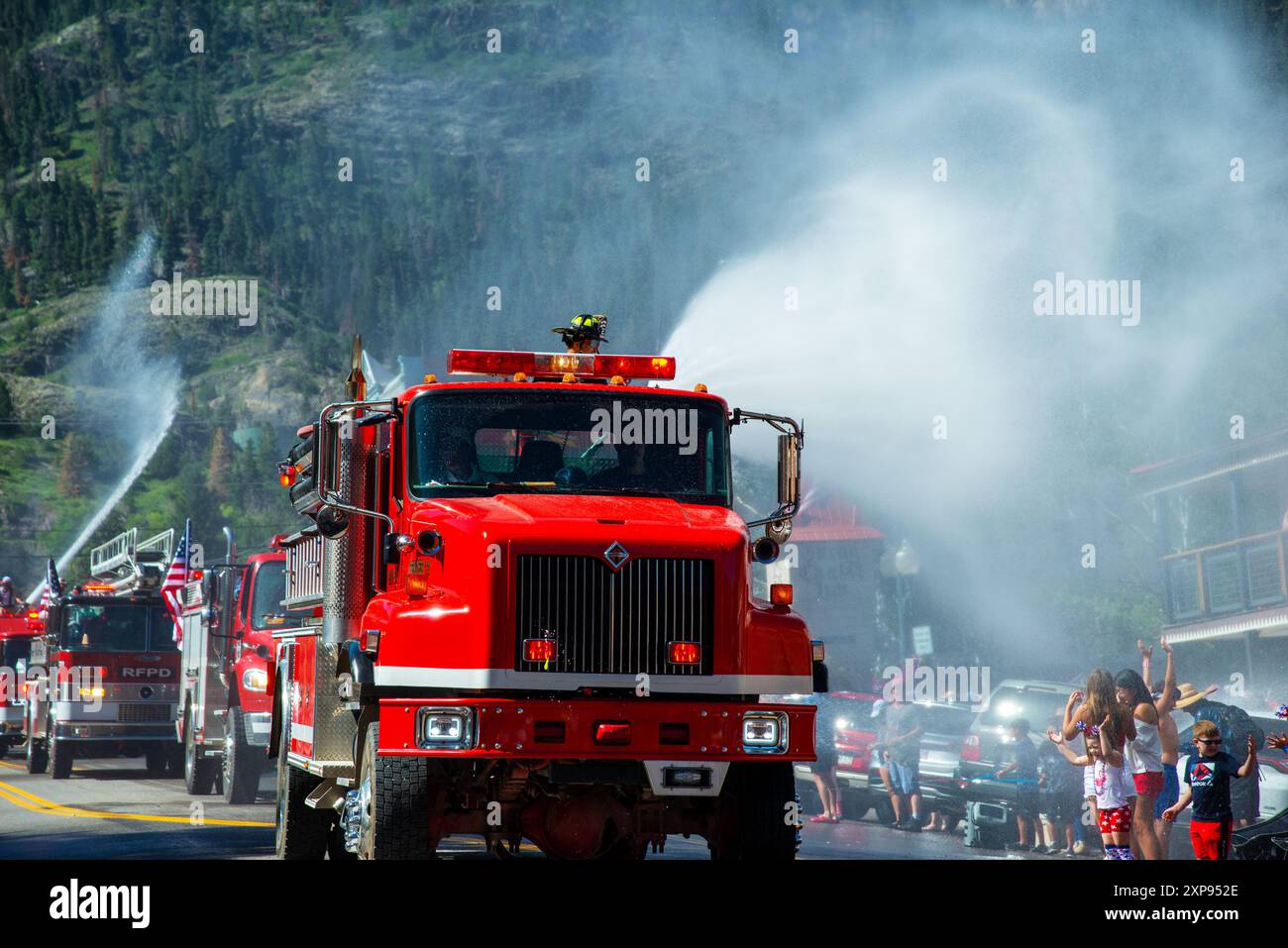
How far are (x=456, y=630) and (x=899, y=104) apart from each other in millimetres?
137826

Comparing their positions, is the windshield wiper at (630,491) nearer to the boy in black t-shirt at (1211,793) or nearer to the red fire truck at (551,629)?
the red fire truck at (551,629)

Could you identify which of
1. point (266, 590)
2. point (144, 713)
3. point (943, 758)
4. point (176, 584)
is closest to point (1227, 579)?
point (943, 758)

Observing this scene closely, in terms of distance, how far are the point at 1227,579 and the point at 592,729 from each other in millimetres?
33544

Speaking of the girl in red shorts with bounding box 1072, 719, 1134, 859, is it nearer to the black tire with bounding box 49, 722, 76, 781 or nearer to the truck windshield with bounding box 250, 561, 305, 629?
the truck windshield with bounding box 250, 561, 305, 629

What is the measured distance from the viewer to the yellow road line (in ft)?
62.5

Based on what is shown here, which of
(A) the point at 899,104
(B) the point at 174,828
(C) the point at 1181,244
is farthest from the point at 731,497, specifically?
(A) the point at 899,104

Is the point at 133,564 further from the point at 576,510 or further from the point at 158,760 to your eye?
the point at 576,510

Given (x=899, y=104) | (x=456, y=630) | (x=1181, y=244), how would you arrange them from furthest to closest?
(x=899, y=104)
(x=1181, y=244)
(x=456, y=630)

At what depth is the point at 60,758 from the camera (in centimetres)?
2786

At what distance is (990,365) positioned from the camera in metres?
64.8

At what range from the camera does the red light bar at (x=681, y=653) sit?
9633 mm

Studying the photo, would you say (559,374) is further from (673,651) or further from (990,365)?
(990,365)

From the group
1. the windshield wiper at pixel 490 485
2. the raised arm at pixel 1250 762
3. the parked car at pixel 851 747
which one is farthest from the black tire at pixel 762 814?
the parked car at pixel 851 747

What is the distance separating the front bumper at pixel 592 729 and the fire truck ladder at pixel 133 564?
65.9ft
